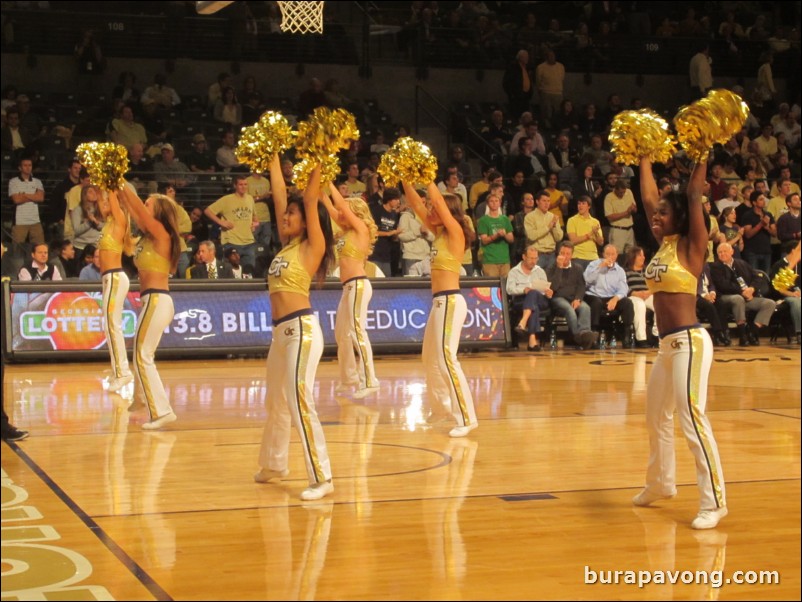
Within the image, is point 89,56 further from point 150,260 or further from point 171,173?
point 150,260

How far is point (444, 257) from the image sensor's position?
30.1ft

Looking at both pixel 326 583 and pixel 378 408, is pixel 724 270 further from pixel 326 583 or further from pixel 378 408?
pixel 326 583

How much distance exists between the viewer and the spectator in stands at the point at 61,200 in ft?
49.9

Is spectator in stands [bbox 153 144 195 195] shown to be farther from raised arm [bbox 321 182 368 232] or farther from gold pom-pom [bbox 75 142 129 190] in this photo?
gold pom-pom [bbox 75 142 129 190]

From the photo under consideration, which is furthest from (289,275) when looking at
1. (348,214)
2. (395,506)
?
(348,214)

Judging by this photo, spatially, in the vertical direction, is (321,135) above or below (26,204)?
above

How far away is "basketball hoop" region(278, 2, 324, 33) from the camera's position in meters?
9.76

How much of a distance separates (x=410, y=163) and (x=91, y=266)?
6699 millimetres

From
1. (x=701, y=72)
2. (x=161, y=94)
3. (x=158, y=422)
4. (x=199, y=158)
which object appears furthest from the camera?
(x=701, y=72)

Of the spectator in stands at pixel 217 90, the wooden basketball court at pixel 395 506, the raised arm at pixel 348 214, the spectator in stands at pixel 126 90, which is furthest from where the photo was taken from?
the spectator in stands at pixel 217 90

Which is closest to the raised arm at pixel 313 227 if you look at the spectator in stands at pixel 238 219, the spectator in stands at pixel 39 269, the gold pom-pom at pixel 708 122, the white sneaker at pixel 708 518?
the gold pom-pom at pixel 708 122

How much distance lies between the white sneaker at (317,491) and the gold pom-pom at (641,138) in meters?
2.49

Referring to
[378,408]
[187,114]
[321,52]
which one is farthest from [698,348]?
[321,52]

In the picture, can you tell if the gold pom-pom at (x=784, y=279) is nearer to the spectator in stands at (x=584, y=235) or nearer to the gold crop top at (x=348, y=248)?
the gold crop top at (x=348, y=248)
